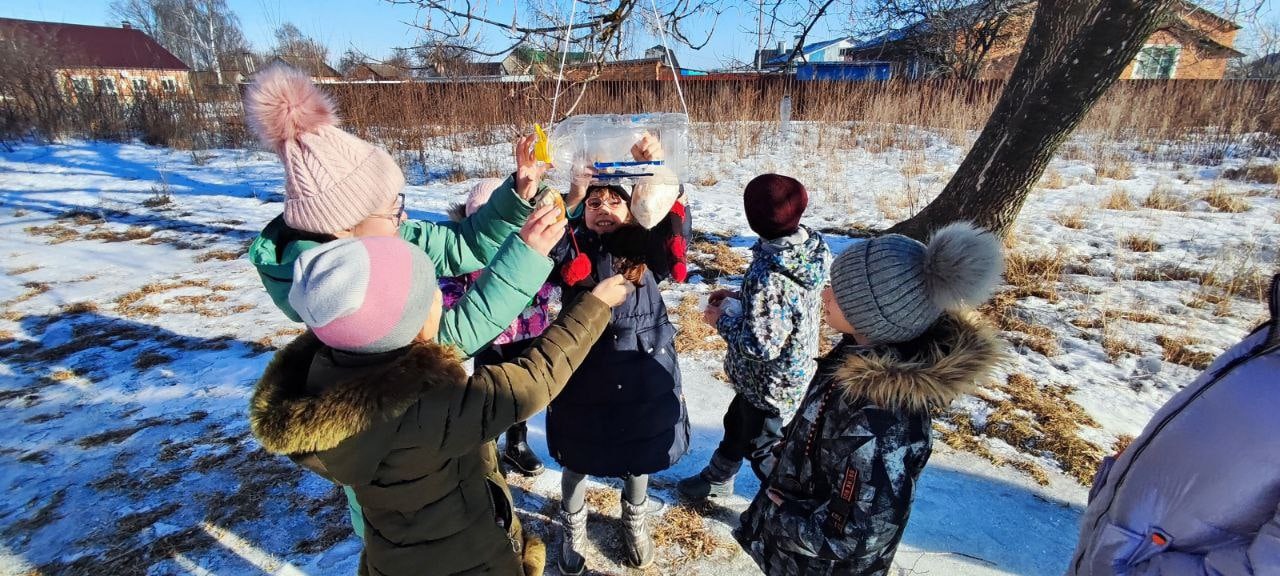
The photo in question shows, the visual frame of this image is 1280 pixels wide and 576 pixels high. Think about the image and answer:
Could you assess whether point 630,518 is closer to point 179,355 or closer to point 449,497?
point 449,497

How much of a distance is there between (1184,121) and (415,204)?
13809mm

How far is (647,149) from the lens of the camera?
5.79ft

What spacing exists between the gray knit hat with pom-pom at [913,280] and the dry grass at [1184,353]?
3.30 metres

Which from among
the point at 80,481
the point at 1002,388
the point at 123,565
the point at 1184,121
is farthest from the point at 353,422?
the point at 1184,121

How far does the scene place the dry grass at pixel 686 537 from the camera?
88.7 inches

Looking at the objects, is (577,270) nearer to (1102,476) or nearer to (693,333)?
(1102,476)

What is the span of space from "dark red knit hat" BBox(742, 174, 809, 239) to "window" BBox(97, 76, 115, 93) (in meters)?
17.3

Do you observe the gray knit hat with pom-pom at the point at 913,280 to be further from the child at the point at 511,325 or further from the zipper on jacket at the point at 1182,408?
the child at the point at 511,325

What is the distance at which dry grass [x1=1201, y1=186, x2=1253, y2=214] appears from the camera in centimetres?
641

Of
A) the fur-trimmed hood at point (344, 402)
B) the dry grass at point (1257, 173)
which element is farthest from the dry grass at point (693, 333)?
the dry grass at point (1257, 173)

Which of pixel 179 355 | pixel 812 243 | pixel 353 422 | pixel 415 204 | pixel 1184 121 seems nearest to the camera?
pixel 353 422

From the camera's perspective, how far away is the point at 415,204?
25.1 feet

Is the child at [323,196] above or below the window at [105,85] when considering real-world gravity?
below

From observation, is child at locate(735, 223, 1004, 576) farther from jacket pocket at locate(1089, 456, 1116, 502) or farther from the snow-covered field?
the snow-covered field
